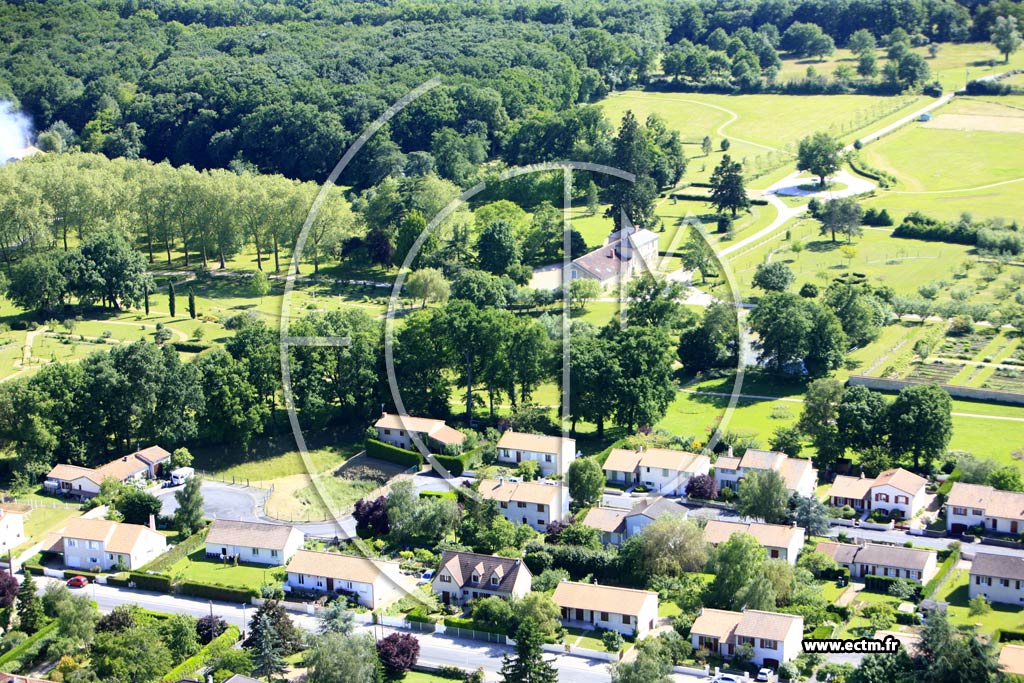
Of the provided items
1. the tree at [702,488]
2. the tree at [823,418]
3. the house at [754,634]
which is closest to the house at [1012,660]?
the house at [754,634]

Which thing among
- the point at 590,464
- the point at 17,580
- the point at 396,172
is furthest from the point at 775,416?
the point at 396,172

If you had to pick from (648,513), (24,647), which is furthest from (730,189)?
(24,647)

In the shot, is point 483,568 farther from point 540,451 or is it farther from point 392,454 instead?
point 392,454

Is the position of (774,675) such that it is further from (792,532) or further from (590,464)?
(590,464)

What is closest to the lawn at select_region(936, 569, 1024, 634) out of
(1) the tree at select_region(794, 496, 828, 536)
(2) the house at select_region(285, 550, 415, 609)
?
(1) the tree at select_region(794, 496, 828, 536)

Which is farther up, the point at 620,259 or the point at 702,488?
the point at 620,259

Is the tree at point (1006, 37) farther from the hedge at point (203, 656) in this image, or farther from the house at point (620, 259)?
the hedge at point (203, 656)

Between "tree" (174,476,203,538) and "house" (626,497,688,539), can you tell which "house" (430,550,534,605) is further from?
"tree" (174,476,203,538)
